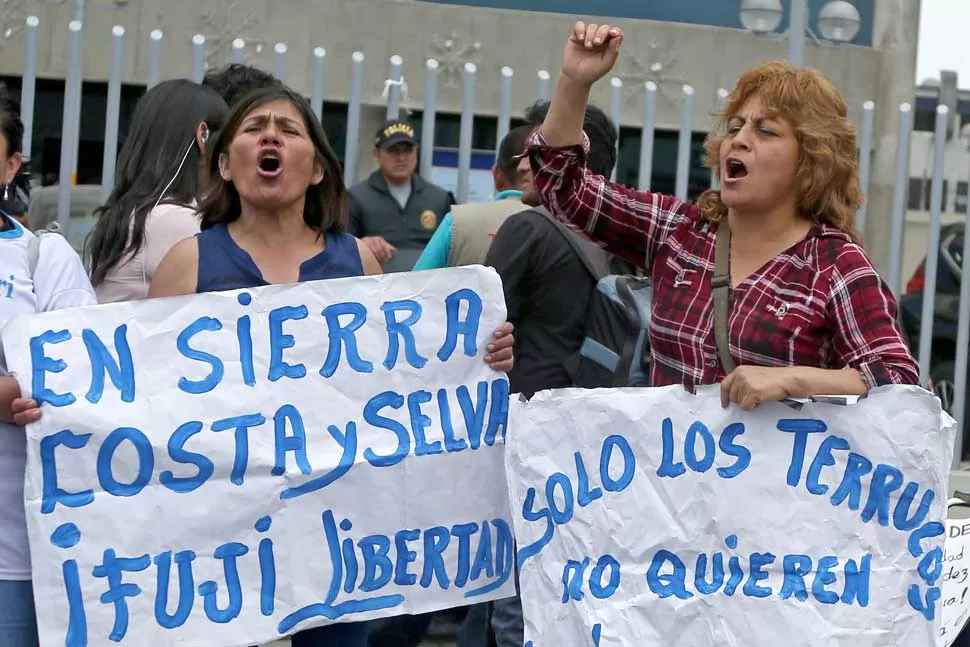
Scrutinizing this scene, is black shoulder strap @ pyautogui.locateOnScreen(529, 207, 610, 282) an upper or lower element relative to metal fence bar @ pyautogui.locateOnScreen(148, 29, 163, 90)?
lower

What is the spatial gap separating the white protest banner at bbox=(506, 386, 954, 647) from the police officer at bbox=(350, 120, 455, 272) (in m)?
3.15

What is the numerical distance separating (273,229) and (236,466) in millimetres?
561

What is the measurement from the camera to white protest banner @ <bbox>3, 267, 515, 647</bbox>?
3.34 meters

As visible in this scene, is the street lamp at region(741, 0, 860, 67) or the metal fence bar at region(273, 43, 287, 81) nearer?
the metal fence bar at region(273, 43, 287, 81)

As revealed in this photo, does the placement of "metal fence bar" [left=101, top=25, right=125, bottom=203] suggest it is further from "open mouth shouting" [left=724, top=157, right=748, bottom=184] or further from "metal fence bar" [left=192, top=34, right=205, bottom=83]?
"open mouth shouting" [left=724, top=157, right=748, bottom=184]

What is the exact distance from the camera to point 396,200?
664 centimetres

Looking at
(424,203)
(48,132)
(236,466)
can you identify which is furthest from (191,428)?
(48,132)

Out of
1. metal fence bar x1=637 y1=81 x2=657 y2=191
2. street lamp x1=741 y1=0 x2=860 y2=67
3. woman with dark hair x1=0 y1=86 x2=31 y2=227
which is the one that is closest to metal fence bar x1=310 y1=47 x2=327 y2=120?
metal fence bar x1=637 y1=81 x2=657 y2=191

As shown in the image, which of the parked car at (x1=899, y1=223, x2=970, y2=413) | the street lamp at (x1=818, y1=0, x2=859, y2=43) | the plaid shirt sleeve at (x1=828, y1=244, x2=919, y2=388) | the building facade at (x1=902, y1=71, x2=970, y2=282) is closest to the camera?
the plaid shirt sleeve at (x1=828, y1=244, x2=919, y2=388)

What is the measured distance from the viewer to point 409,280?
365cm

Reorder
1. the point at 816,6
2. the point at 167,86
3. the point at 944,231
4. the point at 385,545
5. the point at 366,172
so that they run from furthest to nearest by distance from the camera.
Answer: the point at 816,6 < the point at 944,231 < the point at 366,172 < the point at 167,86 < the point at 385,545

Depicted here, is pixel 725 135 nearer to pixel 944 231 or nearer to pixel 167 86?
pixel 167 86

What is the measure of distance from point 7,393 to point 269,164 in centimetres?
79

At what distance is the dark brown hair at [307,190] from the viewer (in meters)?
3.66
